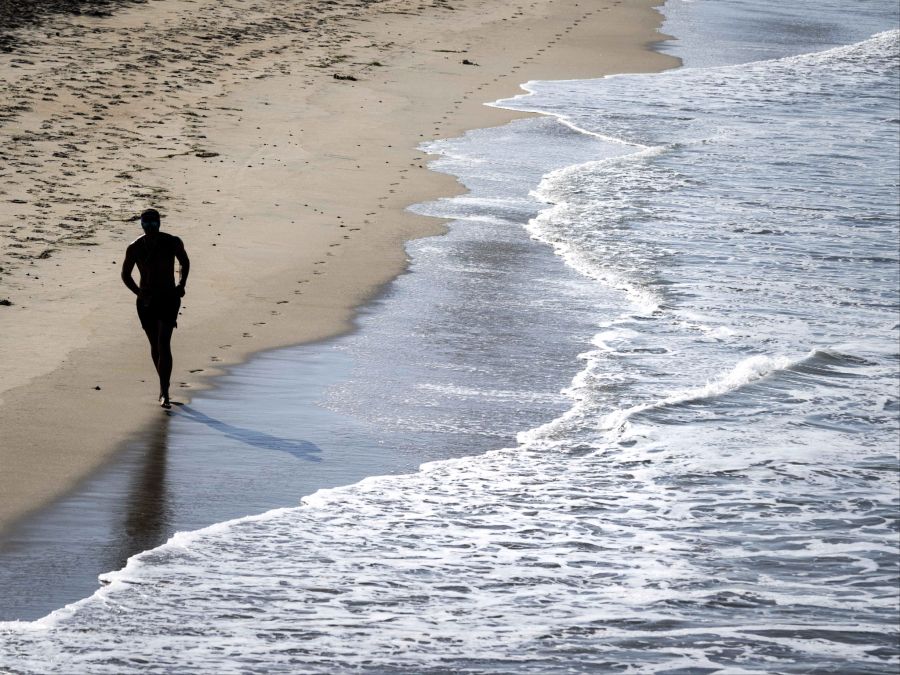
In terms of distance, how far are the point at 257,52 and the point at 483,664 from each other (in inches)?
779

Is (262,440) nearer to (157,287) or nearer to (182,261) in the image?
(157,287)

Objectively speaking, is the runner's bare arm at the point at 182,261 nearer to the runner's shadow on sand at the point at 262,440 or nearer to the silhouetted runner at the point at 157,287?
the silhouetted runner at the point at 157,287

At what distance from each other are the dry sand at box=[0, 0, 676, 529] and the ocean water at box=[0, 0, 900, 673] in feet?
3.49

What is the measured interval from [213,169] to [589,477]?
966 cm

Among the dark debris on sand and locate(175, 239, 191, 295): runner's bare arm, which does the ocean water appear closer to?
locate(175, 239, 191, 295): runner's bare arm

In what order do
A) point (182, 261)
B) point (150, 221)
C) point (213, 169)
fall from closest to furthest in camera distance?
1. point (150, 221)
2. point (182, 261)
3. point (213, 169)

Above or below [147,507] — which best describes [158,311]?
above

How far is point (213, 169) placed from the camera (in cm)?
1789

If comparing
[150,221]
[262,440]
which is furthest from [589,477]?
[150,221]

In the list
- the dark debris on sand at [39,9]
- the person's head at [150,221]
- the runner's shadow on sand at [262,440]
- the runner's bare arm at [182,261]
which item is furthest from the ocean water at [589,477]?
the dark debris on sand at [39,9]

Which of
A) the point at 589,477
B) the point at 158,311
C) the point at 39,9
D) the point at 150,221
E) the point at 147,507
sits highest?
the point at 39,9

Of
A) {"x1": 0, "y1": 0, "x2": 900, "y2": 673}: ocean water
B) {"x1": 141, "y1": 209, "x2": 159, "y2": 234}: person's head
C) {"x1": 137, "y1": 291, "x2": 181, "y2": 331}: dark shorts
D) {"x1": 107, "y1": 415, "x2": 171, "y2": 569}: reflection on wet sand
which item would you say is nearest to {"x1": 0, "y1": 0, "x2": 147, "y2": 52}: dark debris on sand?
{"x1": 0, "y1": 0, "x2": 900, "y2": 673}: ocean water

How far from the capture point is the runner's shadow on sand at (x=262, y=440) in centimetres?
980

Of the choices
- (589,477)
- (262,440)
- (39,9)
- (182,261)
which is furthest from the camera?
(39,9)
